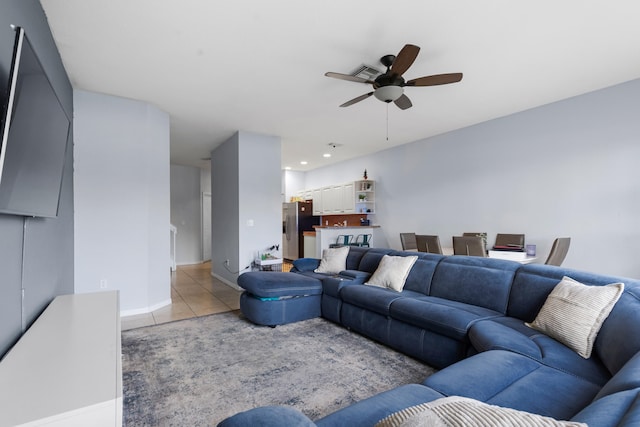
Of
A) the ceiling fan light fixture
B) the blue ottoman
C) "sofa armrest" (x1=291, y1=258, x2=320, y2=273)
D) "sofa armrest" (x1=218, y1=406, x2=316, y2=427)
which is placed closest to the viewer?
"sofa armrest" (x1=218, y1=406, x2=316, y2=427)

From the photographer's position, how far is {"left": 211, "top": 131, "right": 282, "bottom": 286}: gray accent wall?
527 cm

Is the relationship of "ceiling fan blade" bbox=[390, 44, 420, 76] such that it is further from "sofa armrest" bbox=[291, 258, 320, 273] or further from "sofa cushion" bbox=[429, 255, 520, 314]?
"sofa armrest" bbox=[291, 258, 320, 273]

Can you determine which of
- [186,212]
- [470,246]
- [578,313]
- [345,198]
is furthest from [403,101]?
[186,212]

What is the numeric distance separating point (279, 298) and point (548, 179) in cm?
411

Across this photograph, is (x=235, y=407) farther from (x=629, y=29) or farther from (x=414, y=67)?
(x=629, y=29)

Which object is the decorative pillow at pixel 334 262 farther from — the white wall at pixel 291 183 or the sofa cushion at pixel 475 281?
the white wall at pixel 291 183

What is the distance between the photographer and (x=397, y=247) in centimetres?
664

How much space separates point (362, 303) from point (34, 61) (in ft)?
9.96

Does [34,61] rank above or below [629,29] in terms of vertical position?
below

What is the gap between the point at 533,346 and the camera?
1894 mm

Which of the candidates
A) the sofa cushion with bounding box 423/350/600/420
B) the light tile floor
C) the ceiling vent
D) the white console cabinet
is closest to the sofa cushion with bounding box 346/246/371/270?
the light tile floor

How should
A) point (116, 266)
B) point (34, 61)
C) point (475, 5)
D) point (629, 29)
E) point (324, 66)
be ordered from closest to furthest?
point (34, 61) → point (475, 5) → point (629, 29) → point (324, 66) → point (116, 266)

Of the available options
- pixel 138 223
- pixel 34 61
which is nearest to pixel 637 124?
pixel 34 61

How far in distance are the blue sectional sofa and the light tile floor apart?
158 cm
